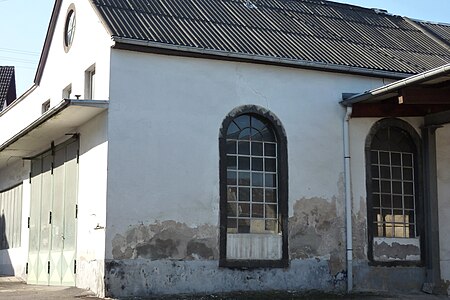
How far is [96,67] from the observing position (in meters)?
14.7

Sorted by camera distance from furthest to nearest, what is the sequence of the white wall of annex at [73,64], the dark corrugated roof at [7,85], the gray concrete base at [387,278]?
the dark corrugated roof at [7,85], the gray concrete base at [387,278], the white wall of annex at [73,64]

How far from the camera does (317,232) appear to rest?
15.0 meters

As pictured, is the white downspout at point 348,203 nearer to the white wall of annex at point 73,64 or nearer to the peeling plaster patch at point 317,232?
the peeling plaster patch at point 317,232

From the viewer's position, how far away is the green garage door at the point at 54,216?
1568 centimetres

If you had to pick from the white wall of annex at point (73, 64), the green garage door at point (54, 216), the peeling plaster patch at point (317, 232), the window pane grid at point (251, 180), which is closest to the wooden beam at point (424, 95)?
the peeling plaster patch at point (317, 232)

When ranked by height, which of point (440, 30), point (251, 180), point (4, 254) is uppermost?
point (440, 30)

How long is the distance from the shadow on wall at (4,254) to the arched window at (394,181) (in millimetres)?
11124

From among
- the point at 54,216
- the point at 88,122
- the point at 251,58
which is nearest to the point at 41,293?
the point at 54,216

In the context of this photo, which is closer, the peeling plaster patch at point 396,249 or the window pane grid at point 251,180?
the window pane grid at point 251,180

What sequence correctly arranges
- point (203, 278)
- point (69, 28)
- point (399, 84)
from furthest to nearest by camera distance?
1. point (69, 28)
2. point (399, 84)
3. point (203, 278)

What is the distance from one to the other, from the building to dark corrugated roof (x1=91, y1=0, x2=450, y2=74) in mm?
64

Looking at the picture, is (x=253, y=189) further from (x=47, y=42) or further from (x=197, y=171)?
(x=47, y=42)

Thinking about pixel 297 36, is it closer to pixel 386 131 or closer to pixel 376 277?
pixel 386 131

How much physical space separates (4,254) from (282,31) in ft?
37.5
